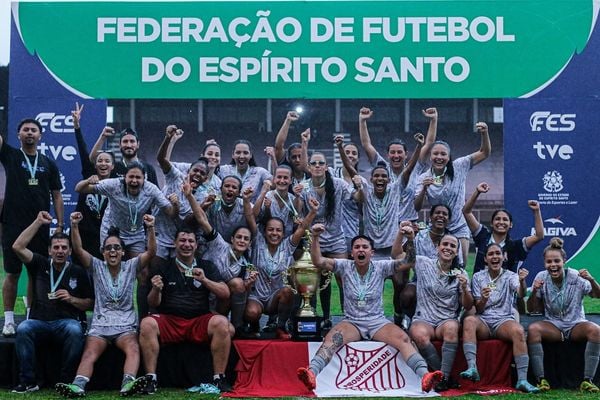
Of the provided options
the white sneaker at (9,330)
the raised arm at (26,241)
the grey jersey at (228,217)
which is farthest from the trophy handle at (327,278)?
the white sneaker at (9,330)

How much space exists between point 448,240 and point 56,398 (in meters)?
2.96

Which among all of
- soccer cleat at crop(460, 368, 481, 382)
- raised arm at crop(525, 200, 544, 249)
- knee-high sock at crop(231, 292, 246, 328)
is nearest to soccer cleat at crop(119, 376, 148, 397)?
knee-high sock at crop(231, 292, 246, 328)

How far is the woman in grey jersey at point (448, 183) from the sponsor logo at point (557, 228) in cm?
196

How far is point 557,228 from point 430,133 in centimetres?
244

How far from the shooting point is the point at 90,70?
8.45 meters

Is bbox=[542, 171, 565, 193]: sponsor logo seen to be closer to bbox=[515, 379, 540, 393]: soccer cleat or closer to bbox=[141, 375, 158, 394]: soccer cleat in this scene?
bbox=[515, 379, 540, 393]: soccer cleat

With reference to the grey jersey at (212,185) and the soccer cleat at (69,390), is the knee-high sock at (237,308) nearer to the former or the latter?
the grey jersey at (212,185)

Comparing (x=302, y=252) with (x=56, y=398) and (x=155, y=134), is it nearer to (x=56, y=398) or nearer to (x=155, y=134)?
(x=56, y=398)

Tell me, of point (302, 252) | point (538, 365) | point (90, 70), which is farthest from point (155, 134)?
point (538, 365)

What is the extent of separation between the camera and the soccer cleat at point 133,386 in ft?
17.4

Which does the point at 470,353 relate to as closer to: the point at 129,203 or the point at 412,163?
the point at 412,163

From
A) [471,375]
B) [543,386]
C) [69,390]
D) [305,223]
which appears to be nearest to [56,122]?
[305,223]

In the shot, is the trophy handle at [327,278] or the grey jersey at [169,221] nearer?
the trophy handle at [327,278]

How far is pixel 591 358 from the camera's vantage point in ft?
18.4
